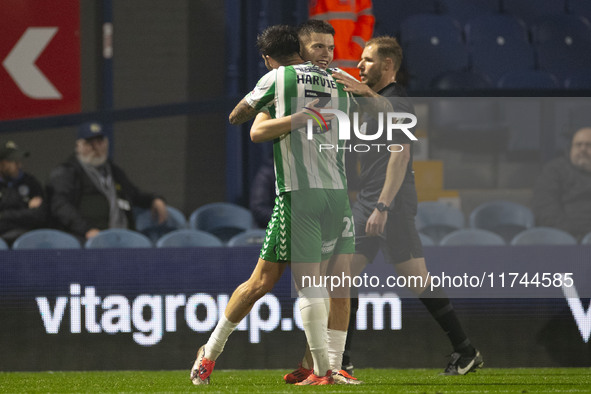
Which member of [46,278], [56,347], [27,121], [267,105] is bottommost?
[56,347]

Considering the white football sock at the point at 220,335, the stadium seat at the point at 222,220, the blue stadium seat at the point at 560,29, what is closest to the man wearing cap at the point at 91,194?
the stadium seat at the point at 222,220

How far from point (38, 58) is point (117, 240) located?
92.4 inches

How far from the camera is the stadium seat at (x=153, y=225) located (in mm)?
7703

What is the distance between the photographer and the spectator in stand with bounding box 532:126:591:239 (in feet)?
22.3

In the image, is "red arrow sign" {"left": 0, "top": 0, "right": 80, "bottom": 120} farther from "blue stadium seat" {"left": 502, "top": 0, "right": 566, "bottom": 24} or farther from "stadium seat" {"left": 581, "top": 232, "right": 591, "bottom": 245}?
"blue stadium seat" {"left": 502, "top": 0, "right": 566, "bottom": 24}

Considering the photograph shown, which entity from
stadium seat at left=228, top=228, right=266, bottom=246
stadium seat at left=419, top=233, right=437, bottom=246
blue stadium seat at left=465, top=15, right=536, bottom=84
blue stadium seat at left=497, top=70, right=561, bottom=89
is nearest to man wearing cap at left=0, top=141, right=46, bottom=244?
stadium seat at left=228, top=228, right=266, bottom=246

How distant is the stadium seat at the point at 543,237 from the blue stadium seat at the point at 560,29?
380 cm

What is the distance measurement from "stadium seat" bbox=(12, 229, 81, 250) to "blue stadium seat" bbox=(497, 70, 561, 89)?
440 cm

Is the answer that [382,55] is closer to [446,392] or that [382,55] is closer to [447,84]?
[446,392]

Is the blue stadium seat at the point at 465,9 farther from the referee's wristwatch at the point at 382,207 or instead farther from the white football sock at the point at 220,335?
the white football sock at the point at 220,335

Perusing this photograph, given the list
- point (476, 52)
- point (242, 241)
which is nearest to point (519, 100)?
point (476, 52)

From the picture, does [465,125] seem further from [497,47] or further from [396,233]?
[396,233]

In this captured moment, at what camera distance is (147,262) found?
21.7 feet

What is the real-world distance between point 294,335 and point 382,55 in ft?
6.28
